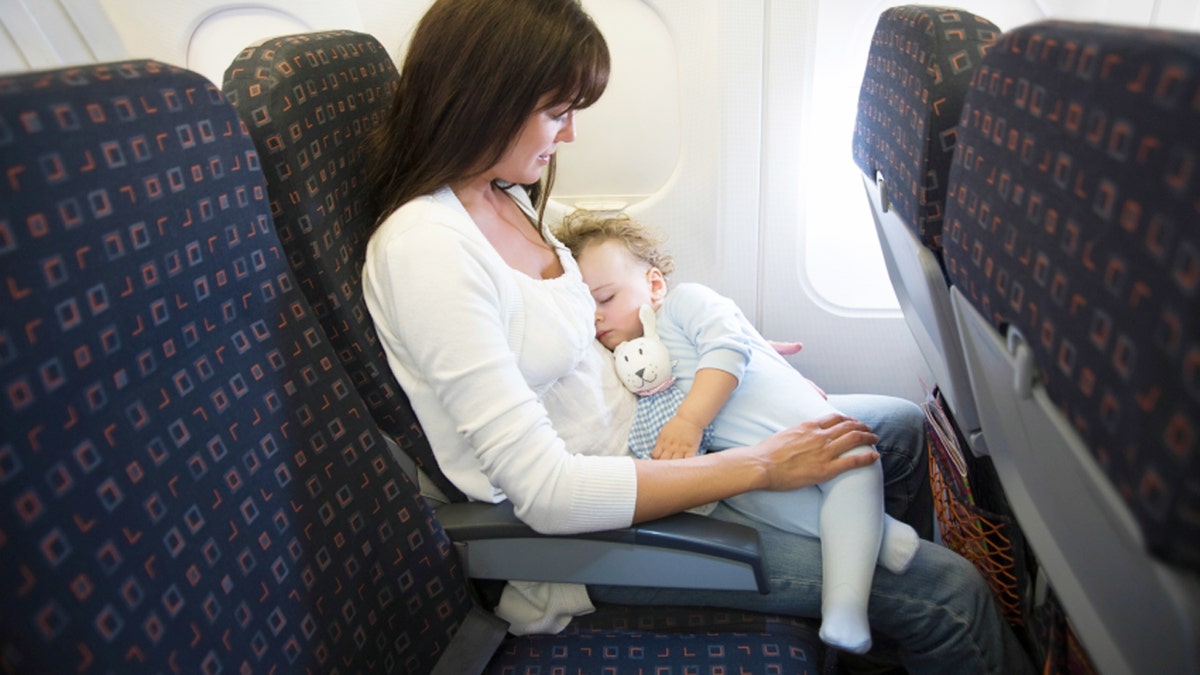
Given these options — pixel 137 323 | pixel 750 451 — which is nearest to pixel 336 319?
pixel 137 323

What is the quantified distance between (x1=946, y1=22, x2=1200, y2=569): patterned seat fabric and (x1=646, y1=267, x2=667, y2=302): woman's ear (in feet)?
3.26

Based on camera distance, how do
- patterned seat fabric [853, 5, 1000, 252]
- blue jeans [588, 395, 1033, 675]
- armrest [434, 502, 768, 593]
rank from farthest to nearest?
1. blue jeans [588, 395, 1033, 675]
2. armrest [434, 502, 768, 593]
3. patterned seat fabric [853, 5, 1000, 252]

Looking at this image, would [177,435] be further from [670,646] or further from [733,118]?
[733,118]

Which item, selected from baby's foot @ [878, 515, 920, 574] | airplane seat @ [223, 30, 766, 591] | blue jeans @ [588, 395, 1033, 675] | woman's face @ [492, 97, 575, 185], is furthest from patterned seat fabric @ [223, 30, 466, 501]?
baby's foot @ [878, 515, 920, 574]

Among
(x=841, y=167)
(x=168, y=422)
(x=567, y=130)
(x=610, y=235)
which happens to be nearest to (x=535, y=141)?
(x=567, y=130)

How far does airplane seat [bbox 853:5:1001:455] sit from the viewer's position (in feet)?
3.03

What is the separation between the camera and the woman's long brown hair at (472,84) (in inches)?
41.3

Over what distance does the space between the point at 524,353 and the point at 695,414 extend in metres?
0.39

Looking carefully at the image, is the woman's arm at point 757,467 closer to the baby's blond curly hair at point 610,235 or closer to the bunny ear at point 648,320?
the bunny ear at point 648,320

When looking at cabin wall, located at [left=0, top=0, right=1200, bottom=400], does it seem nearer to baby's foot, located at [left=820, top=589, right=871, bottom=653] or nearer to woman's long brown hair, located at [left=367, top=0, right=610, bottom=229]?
woman's long brown hair, located at [left=367, top=0, right=610, bottom=229]

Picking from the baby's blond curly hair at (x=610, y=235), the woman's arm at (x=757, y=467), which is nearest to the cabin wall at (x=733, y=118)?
the baby's blond curly hair at (x=610, y=235)

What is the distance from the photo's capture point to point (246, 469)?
2.65 ft

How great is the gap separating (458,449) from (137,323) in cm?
51

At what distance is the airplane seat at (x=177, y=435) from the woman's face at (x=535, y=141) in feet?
1.27
